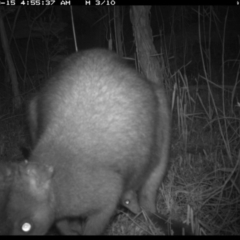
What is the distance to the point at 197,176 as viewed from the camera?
3350 mm

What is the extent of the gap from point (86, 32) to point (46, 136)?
16.7 feet

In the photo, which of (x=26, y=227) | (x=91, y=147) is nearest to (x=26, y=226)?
(x=26, y=227)

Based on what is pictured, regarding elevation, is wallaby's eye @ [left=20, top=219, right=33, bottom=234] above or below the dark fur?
below

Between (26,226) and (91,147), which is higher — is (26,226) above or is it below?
below

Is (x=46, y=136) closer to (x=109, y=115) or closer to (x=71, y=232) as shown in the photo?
(x=109, y=115)

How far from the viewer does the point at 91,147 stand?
2510 millimetres

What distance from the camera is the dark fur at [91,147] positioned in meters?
2.26

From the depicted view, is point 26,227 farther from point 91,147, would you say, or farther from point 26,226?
point 91,147

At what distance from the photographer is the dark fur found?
2.26m

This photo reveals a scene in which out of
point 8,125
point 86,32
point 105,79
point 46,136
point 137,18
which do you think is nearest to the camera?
point 46,136

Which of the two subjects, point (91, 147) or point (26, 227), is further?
point (91, 147)

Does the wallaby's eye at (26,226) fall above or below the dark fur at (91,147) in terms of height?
below

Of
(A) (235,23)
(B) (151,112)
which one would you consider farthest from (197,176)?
(A) (235,23)

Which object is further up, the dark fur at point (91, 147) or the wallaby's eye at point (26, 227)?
the dark fur at point (91, 147)
